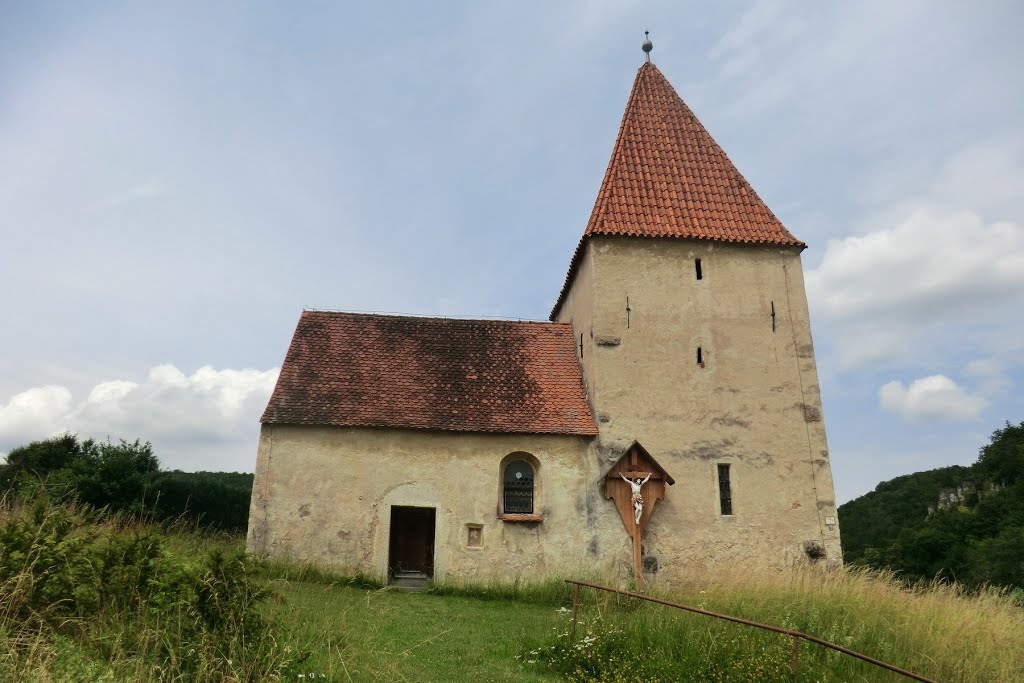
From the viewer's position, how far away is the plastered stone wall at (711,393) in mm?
12828

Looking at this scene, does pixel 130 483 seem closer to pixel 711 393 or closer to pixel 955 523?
pixel 711 393

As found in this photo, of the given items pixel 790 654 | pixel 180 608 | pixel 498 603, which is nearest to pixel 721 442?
pixel 498 603

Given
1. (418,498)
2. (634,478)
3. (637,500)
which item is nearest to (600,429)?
(634,478)

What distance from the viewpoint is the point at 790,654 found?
6.40 m

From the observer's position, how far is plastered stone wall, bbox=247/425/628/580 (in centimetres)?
1255

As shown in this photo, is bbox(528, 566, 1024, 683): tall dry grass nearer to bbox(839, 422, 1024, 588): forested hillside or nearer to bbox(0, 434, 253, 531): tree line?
bbox(0, 434, 253, 531): tree line

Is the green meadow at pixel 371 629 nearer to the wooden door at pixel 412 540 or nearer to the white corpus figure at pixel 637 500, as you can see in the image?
the white corpus figure at pixel 637 500

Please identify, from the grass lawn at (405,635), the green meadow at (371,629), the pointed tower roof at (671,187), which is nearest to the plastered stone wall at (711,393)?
the pointed tower roof at (671,187)

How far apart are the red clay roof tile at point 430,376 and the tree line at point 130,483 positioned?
16.9 ft

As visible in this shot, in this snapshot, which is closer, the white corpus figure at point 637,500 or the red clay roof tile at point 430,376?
the white corpus figure at point 637,500

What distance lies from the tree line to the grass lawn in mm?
8833

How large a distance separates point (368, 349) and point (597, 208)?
261 inches

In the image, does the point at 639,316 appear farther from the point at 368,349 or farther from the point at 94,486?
the point at 94,486

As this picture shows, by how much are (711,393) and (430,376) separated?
6.46 meters
